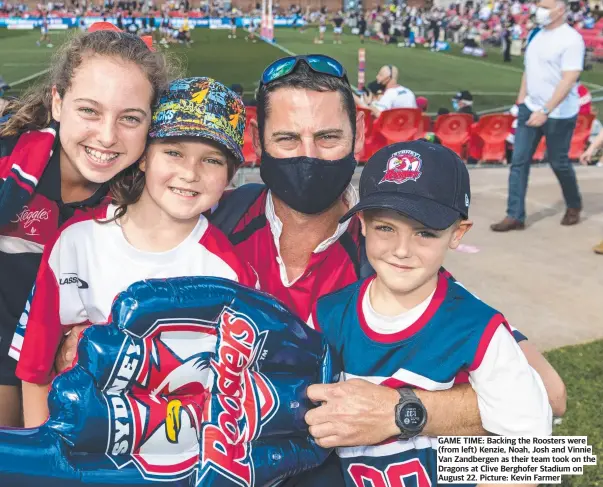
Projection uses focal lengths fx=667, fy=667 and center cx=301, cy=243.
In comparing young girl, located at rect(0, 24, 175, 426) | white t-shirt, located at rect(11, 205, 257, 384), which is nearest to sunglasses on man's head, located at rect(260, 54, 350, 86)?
young girl, located at rect(0, 24, 175, 426)

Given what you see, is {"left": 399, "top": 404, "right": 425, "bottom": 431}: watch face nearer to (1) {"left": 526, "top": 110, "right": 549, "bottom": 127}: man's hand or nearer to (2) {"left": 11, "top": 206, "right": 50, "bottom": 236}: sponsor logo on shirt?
(2) {"left": 11, "top": 206, "right": 50, "bottom": 236}: sponsor logo on shirt

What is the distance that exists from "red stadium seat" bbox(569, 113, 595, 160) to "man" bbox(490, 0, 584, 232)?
4312 mm

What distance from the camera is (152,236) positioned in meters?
2.10

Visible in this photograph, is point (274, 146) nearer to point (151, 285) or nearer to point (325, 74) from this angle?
point (325, 74)

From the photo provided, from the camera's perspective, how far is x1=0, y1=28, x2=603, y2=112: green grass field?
20.8 metres

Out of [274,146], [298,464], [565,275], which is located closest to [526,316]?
[565,275]

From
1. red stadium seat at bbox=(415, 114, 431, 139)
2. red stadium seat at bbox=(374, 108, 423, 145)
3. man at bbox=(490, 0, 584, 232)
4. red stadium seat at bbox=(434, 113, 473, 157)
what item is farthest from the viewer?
red stadium seat at bbox=(434, 113, 473, 157)

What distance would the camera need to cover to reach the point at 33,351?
1999mm

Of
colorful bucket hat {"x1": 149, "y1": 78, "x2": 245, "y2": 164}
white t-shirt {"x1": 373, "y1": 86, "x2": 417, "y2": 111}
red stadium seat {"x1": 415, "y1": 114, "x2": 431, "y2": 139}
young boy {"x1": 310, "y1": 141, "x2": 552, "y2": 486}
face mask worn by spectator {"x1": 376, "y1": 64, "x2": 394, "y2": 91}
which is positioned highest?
colorful bucket hat {"x1": 149, "y1": 78, "x2": 245, "y2": 164}

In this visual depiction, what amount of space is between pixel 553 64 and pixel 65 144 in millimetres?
5895

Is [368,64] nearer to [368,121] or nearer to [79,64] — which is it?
[368,121]

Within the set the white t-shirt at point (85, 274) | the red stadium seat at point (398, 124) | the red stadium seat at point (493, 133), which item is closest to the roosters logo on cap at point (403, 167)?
the white t-shirt at point (85, 274)

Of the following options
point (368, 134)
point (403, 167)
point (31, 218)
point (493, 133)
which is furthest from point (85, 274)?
point (493, 133)

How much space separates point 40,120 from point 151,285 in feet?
2.92
